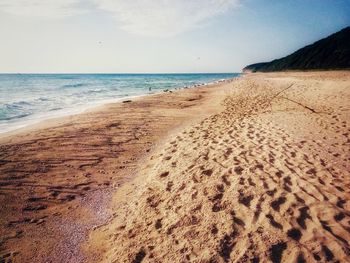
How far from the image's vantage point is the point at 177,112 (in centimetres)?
1404

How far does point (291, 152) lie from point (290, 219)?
2.77 meters

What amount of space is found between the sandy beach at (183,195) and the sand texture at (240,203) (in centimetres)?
2

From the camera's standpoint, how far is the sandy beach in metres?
3.53

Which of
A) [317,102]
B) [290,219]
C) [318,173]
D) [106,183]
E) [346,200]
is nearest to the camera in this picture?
[290,219]

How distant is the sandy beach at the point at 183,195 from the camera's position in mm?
3527

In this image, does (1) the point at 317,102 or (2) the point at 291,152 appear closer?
(2) the point at 291,152

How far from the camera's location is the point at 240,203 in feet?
14.0

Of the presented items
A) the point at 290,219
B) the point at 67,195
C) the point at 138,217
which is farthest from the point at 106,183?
the point at 290,219

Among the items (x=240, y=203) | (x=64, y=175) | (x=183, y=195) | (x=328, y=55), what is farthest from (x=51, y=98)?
(x=328, y=55)

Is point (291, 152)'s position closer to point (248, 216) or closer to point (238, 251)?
point (248, 216)

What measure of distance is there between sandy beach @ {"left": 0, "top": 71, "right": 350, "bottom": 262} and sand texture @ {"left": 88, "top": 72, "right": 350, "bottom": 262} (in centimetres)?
2

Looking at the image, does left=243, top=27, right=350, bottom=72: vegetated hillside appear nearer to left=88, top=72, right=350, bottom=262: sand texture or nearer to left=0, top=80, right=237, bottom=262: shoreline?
left=88, top=72, right=350, bottom=262: sand texture

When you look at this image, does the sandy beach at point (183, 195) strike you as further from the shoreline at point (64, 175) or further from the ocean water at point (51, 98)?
the ocean water at point (51, 98)

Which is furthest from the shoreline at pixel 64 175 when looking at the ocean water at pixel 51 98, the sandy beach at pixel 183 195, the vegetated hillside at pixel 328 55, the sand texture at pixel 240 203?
the vegetated hillside at pixel 328 55
